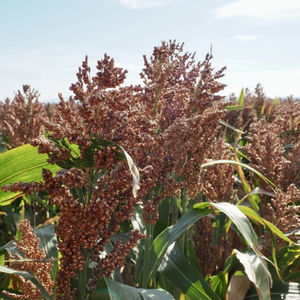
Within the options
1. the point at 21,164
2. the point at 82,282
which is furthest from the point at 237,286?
the point at 21,164

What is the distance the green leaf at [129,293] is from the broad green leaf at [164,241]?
0.80 feet

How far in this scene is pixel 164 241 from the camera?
1871 millimetres

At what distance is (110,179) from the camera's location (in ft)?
4.41

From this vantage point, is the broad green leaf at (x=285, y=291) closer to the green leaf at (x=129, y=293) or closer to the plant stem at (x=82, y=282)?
the green leaf at (x=129, y=293)

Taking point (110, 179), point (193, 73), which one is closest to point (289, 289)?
point (193, 73)

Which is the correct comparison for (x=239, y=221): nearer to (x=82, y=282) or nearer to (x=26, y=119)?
(x=82, y=282)

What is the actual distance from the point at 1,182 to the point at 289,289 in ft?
5.76

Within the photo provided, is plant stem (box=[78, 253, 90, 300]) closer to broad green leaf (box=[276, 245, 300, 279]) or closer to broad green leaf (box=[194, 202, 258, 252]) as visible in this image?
broad green leaf (box=[194, 202, 258, 252])

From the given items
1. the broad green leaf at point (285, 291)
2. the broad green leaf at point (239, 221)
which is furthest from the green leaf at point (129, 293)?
the broad green leaf at point (285, 291)

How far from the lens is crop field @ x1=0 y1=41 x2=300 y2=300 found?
4.30 feet

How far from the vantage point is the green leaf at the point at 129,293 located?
4.66ft

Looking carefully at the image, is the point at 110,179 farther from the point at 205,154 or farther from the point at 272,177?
the point at 272,177

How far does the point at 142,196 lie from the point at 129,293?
0.37 m

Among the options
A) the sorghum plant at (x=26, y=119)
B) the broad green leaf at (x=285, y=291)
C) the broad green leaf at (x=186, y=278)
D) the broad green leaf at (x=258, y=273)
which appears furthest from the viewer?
the sorghum plant at (x=26, y=119)
